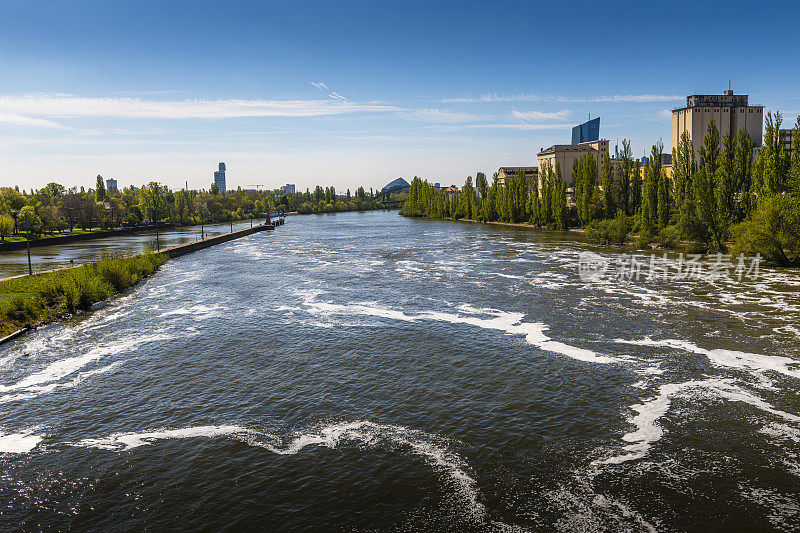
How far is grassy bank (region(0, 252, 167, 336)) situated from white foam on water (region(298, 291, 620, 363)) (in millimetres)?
14769

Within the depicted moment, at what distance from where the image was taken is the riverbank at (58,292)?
30659 millimetres

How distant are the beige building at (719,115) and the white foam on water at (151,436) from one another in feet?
466

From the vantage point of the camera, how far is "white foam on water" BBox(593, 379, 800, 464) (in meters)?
15.5

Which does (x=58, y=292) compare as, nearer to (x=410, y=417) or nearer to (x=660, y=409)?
(x=410, y=417)

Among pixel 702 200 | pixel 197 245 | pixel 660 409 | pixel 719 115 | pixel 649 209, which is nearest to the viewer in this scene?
pixel 660 409

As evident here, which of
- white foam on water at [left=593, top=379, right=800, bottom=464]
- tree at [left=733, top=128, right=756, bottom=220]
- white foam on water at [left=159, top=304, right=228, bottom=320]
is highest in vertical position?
tree at [left=733, top=128, right=756, bottom=220]

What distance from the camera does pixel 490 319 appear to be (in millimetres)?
31250

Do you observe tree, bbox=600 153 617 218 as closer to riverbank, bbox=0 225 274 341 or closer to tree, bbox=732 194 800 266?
tree, bbox=732 194 800 266

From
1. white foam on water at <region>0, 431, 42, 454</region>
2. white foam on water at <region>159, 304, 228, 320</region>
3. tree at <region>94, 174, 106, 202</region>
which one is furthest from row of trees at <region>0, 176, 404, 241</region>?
white foam on water at <region>0, 431, 42, 454</region>

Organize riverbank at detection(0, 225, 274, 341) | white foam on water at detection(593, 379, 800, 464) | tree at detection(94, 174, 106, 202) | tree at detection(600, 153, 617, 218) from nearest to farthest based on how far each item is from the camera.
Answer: white foam on water at detection(593, 379, 800, 464)
riverbank at detection(0, 225, 274, 341)
tree at detection(600, 153, 617, 218)
tree at detection(94, 174, 106, 202)

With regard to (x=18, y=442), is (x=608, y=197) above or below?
above

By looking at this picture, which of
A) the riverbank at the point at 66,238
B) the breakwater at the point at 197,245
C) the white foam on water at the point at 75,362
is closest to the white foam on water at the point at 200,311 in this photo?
the white foam on water at the point at 75,362

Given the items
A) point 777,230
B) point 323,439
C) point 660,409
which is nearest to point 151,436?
point 323,439

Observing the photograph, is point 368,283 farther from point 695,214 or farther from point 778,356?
point 695,214
